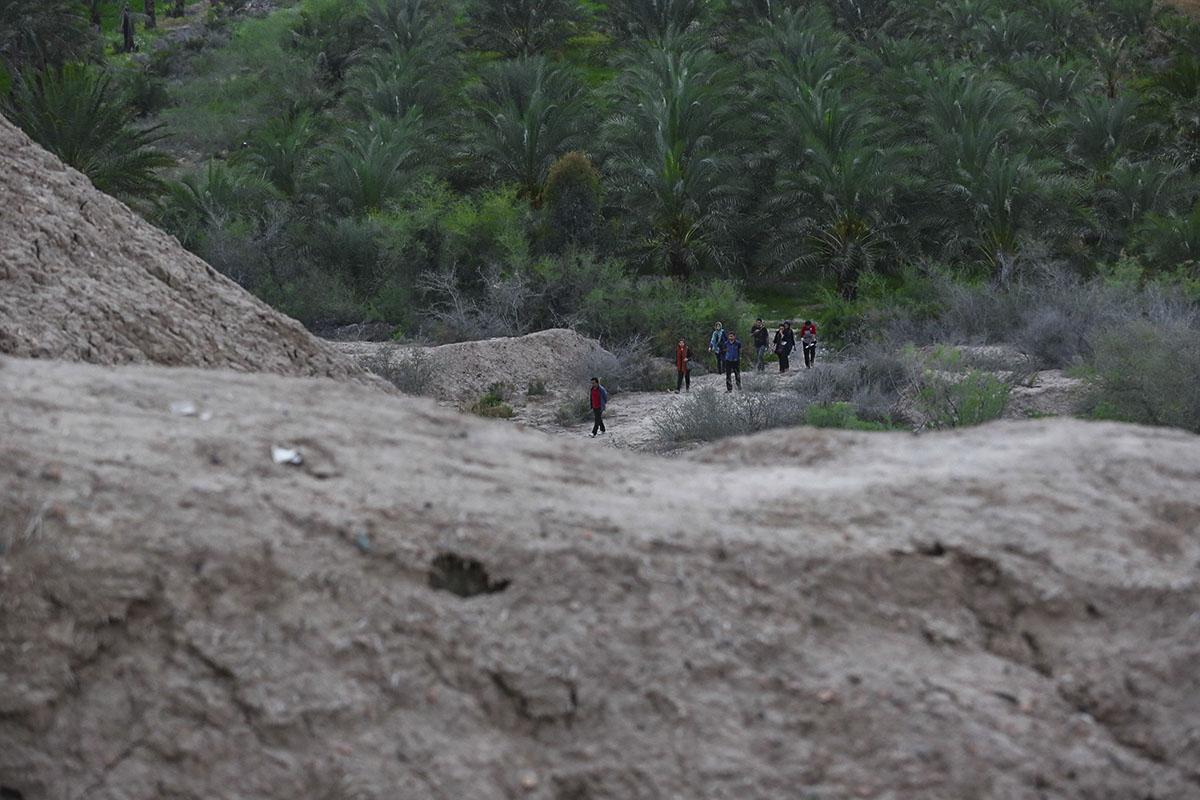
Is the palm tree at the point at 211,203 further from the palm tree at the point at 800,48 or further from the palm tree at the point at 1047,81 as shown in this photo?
the palm tree at the point at 1047,81

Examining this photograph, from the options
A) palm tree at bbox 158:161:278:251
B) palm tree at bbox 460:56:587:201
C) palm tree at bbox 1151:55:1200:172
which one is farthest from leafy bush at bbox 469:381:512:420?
palm tree at bbox 1151:55:1200:172

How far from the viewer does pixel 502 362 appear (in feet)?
74.4

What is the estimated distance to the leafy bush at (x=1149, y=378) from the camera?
1481cm

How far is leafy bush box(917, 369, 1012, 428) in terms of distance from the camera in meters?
15.2

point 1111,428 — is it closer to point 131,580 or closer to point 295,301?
point 131,580

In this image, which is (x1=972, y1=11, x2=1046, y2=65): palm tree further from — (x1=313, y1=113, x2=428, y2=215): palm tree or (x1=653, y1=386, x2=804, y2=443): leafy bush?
(x1=653, y1=386, x2=804, y2=443): leafy bush

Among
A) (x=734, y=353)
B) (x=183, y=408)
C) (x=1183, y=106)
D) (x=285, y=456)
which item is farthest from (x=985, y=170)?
(x=285, y=456)

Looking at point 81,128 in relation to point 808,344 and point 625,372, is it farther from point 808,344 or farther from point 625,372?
point 808,344

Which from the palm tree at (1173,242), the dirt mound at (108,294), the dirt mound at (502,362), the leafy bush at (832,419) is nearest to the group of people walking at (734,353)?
the dirt mound at (502,362)

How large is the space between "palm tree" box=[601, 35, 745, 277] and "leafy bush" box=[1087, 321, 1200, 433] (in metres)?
14.7

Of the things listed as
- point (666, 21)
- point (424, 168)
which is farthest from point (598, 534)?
point (666, 21)

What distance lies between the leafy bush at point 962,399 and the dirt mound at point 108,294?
8410 mm

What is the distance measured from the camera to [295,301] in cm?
2794

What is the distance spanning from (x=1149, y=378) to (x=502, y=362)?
11.2m
